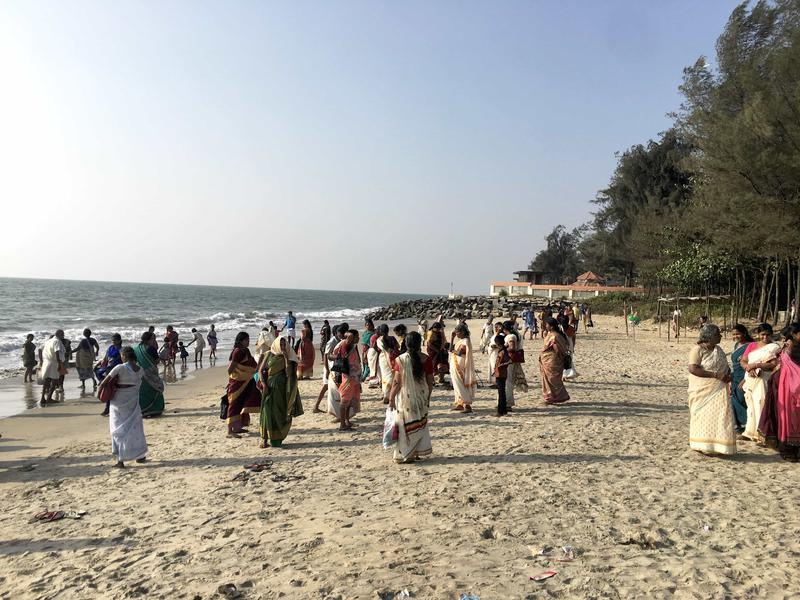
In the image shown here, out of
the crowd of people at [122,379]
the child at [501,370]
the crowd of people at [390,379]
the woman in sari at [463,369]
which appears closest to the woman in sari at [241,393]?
the crowd of people at [390,379]

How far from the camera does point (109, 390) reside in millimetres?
7684

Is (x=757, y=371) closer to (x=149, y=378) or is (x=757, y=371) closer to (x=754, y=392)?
(x=754, y=392)

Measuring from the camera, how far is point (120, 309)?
66.6 m

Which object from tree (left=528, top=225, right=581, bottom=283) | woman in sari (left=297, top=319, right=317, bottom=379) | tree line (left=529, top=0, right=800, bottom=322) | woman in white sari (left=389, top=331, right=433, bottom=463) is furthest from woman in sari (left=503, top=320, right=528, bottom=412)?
tree (left=528, top=225, right=581, bottom=283)

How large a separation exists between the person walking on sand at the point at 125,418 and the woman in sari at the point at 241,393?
157 centimetres

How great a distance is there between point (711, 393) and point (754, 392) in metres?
1.18

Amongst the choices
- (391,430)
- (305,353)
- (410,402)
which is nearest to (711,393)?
(410,402)

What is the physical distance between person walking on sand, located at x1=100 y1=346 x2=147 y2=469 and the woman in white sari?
354 centimetres

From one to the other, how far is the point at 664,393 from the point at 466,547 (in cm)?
940

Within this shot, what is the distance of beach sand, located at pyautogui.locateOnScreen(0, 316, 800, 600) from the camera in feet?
14.4

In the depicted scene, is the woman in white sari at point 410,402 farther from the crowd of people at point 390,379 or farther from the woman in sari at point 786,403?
the woman in sari at point 786,403

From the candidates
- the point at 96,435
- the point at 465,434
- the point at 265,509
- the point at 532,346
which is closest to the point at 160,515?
the point at 265,509

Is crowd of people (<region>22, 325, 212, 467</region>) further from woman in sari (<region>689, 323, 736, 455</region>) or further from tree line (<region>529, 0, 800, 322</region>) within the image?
tree line (<region>529, 0, 800, 322</region>)

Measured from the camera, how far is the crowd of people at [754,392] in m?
6.84
